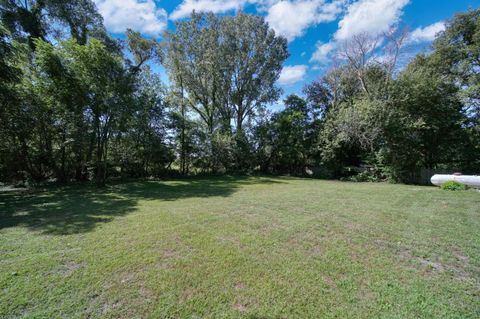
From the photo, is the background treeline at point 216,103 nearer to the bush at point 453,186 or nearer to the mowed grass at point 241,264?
the bush at point 453,186

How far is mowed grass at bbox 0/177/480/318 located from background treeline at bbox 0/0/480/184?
22.0 ft

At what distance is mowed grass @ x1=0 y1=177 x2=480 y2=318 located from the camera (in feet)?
6.70

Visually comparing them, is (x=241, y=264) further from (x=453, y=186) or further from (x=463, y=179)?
(x=463, y=179)

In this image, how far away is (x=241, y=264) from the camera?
2.79 metres

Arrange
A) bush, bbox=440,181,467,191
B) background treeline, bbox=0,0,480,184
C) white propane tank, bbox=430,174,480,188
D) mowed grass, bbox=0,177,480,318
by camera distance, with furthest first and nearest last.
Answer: background treeline, bbox=0,0,480,184, bush, bbox=440,181,467,191, white propane tank, bbox=430,174,480,188, mowed grass, bbox=0,177,480,318

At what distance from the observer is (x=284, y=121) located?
17266 millimetres

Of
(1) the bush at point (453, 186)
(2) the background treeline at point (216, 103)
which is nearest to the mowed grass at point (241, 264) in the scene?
(1) the bush at point (453, 186)

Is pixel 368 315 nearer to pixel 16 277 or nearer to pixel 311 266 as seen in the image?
pixel 311 266

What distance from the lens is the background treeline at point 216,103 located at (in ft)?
31.0

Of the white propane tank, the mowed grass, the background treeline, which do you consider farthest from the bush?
the mowed grass

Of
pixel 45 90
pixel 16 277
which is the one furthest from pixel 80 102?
pixel 16 277

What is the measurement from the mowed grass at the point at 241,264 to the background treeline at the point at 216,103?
671cm

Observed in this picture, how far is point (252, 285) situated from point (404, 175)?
1338 centimetres

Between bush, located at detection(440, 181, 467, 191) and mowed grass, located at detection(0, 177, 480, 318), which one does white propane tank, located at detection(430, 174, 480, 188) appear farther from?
mowed grass, located at detection(0, 177, 480, 318)
